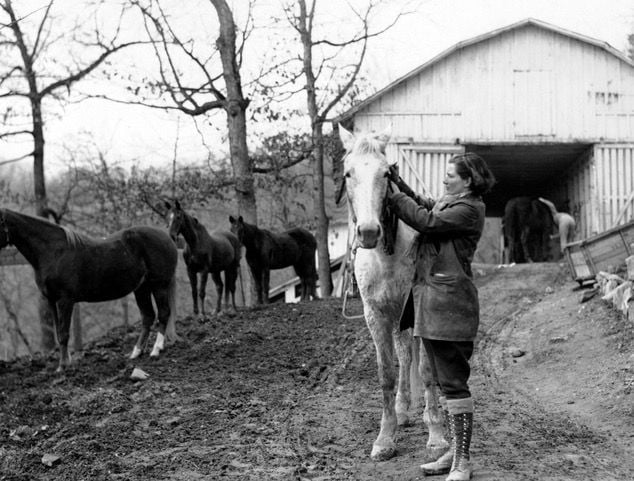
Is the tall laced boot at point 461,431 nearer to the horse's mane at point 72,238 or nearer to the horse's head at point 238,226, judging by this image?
the horse's mane at point 72,238

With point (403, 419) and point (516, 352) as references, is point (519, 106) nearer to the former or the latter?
point (516, 352)

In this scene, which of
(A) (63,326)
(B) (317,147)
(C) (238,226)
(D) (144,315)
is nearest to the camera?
(A) (63,326)

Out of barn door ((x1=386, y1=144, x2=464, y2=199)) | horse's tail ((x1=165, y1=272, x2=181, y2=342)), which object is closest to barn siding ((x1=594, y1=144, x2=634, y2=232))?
barn door ((x1=386, y1=144, x2=464, y2=199))

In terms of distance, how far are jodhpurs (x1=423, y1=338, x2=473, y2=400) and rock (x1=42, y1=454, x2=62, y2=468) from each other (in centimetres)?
309

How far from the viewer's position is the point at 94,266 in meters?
9.98

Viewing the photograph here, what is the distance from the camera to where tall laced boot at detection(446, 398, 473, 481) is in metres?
4.43

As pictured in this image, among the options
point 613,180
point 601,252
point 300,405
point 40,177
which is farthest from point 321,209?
point 300,405

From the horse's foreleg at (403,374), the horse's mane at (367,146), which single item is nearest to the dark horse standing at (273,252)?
the horse's foreleg at (403,374)

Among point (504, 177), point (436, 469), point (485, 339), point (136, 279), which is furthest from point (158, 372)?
point (504, 177)

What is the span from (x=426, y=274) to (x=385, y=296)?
2.23ft

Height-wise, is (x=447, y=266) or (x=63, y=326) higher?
(x=447, y=266)

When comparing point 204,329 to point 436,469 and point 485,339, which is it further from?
point 436,469

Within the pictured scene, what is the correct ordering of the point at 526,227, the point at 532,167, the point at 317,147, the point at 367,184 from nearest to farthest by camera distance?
the point at 367,184, the point at 317,147, the point at 526,227, the point at 532,167

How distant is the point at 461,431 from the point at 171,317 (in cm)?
689
